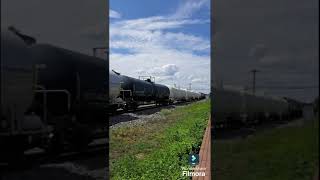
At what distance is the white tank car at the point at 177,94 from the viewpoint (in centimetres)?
317

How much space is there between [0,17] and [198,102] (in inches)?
49.3

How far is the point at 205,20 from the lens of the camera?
2672 mm

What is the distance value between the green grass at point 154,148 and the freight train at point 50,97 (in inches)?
5.9

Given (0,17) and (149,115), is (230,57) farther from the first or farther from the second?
(0,17)

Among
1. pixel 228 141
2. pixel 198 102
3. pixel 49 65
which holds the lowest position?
pixel 228 141

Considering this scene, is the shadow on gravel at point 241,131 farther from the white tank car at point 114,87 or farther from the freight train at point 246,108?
the white tank car at point 114,87

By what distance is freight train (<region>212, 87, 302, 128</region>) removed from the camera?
267cm

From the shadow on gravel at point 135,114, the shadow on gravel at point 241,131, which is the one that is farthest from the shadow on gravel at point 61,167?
the shadow on gravel at point 241,131

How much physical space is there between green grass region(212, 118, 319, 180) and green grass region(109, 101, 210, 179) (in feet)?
0.62

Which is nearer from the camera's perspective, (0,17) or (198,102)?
(0,17)

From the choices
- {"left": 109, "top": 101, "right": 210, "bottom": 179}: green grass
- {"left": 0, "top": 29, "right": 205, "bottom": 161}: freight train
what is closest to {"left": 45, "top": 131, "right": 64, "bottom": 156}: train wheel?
{"left": 0, "top": 29, "right": 205, "bottom": 161}: freight train

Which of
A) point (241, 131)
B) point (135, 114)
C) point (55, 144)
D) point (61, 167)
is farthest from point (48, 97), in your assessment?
point (241, 131)

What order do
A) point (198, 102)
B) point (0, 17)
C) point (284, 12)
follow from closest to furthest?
point (0, 17) < point (284, 12) < point (198, 102)

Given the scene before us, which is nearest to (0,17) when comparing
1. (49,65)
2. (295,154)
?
(49,65)
